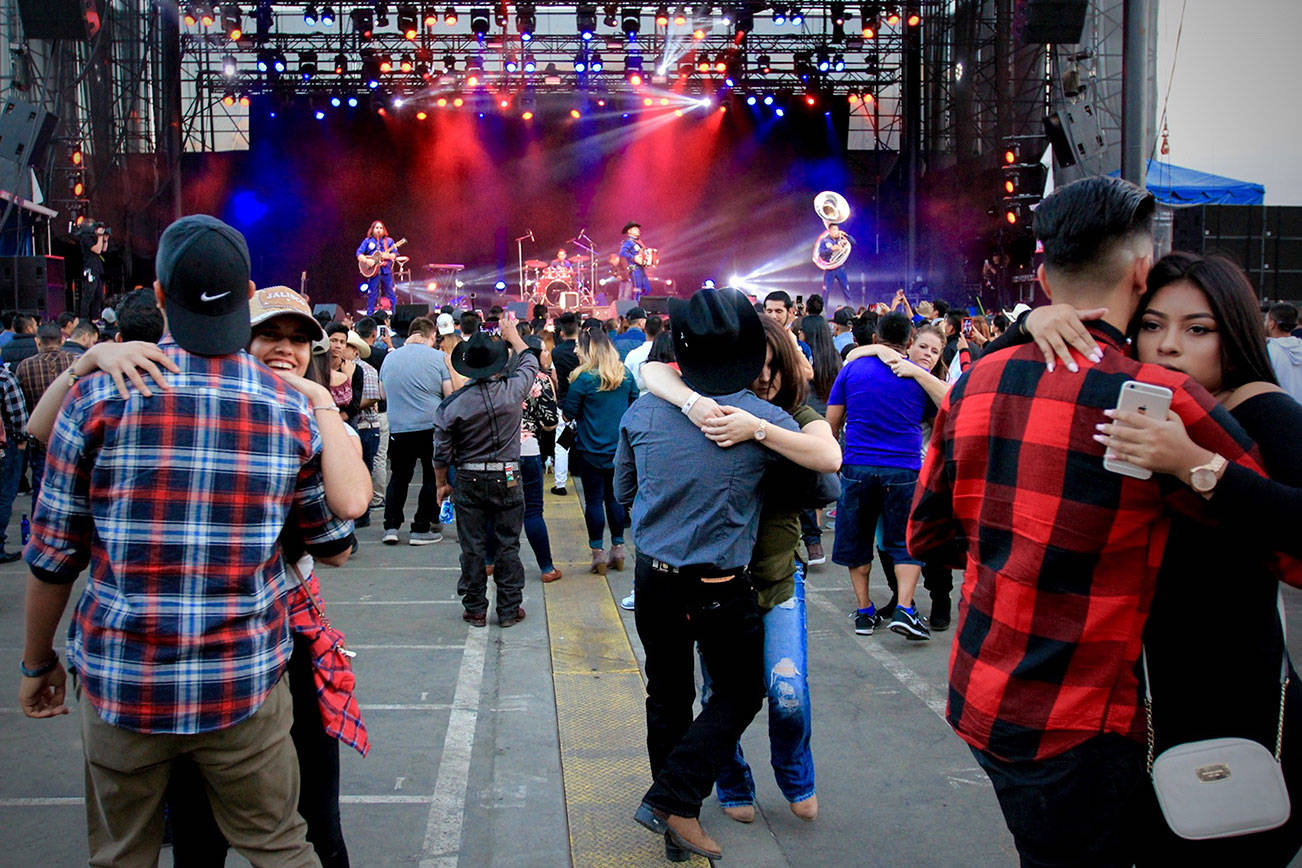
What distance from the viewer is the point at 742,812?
3.84m

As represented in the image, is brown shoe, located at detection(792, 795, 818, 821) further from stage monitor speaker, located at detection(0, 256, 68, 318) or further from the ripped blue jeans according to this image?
stage monitor speaker, located at detection(0, 256, 68, 318)

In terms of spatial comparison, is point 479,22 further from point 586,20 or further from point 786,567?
point 786,567

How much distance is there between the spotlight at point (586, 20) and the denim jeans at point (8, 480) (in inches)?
659

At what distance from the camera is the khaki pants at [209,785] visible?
7.34 feet

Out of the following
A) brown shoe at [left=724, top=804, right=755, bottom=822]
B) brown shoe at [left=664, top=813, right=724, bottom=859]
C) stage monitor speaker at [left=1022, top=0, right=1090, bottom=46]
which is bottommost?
brown shoe at [left=724, top=804, right=755, bottom=822]

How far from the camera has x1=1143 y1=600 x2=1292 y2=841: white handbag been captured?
6.33 feet

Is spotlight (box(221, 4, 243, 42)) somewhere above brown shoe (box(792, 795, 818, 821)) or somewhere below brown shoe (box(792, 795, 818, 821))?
above

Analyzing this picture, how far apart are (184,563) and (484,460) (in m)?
4.34

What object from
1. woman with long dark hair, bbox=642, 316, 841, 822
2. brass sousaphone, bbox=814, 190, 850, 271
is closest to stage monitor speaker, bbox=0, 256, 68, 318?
brass sousaphone, bbox=814, 190, 850, 271

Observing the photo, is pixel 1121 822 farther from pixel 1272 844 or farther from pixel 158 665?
pixel 158 665

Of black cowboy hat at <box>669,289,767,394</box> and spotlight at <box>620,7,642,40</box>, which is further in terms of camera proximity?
spotlight at <box>620,7,642,40</box>

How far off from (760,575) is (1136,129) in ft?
19.1

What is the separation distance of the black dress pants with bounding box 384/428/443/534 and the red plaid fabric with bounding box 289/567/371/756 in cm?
623

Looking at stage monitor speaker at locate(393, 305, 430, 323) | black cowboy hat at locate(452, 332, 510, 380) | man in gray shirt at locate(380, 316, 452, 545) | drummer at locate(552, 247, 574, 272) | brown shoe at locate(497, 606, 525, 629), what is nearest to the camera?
black cowboy hat at locate(452, 332, 510, 380)
